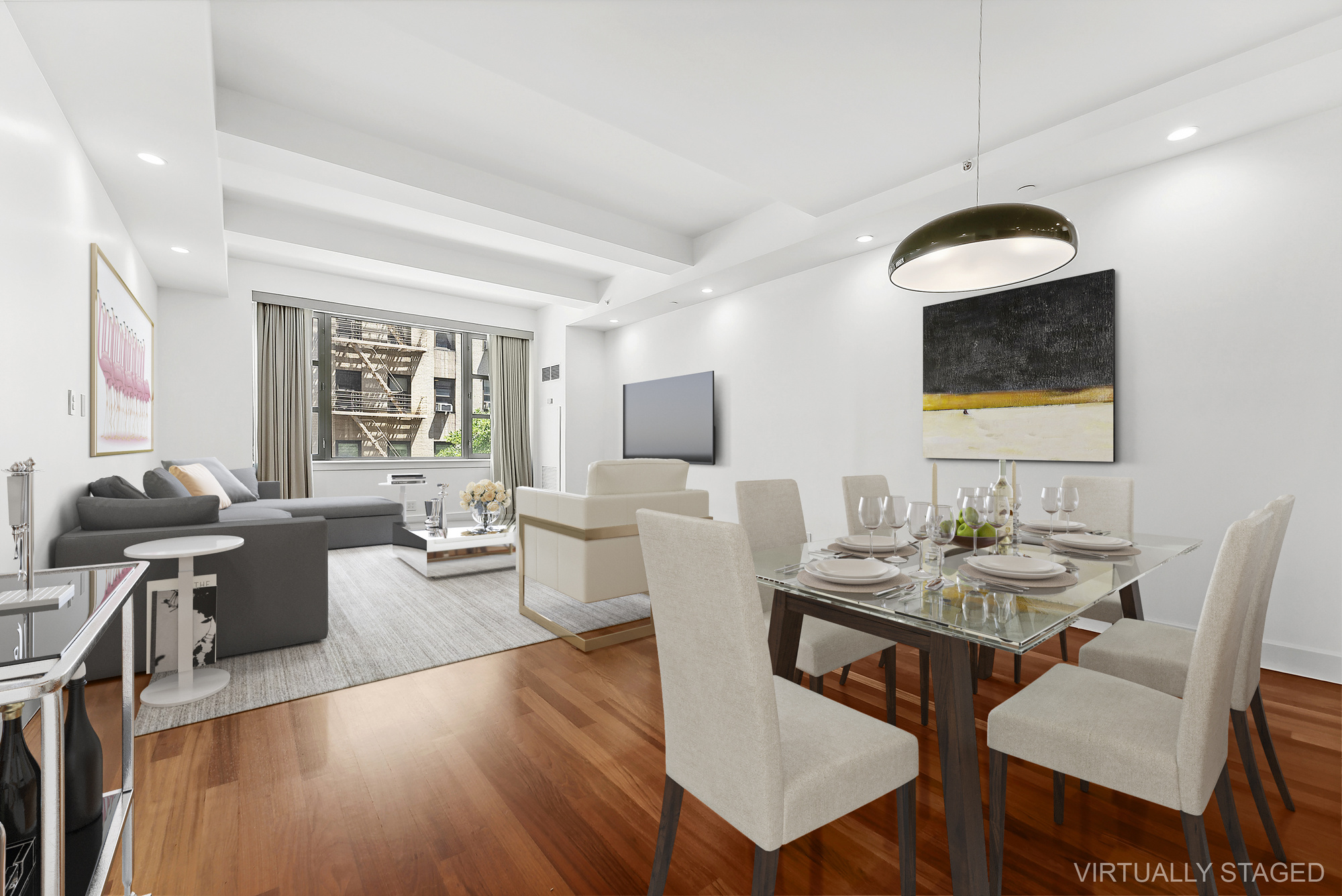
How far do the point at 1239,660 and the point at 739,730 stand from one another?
140cm

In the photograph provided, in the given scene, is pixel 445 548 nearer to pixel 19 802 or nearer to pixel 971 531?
pixel 19 802

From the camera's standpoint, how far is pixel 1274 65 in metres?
2.36

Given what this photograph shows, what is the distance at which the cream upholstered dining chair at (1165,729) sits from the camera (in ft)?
3.81

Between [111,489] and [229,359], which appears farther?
[229,359]

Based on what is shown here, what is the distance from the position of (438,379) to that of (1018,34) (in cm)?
676

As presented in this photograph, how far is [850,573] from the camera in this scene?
61.5 inches

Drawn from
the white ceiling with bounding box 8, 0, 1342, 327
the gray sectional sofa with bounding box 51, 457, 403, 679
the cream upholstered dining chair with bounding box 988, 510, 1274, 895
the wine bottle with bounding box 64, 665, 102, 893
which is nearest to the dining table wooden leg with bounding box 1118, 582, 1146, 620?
the cream upholstered dining chair with bounding box 988, 510, 1274, 895

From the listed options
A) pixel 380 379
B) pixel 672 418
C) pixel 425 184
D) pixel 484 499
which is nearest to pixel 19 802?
pixel 425 184

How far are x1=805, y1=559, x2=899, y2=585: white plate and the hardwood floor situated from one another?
1.99 feet

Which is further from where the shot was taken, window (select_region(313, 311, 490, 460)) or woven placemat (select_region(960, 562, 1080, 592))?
window (select_region(313, 311, 490, 460))

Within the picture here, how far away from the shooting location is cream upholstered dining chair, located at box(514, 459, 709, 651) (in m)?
3.04

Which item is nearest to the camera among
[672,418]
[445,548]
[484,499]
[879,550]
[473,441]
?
[879,550]

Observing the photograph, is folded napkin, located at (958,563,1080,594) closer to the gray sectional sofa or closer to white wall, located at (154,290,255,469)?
the gray sectional sofa

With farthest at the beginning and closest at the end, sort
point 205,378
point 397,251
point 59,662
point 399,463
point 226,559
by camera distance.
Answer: point 399,463 < point 205,378 < point 397,251 < point 226,559 < point 59,662
